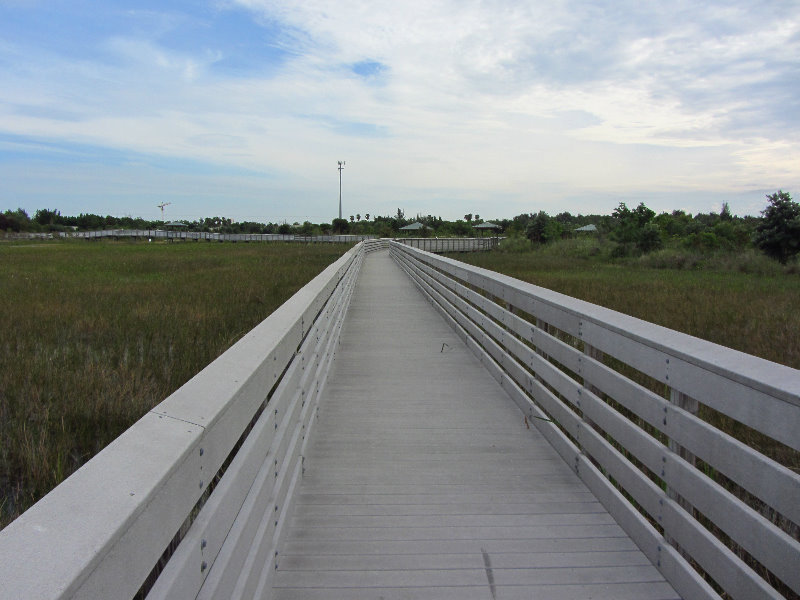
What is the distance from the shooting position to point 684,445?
107 inches

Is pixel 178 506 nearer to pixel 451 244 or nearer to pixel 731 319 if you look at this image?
pixel 731 319

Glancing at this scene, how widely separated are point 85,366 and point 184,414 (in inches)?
228

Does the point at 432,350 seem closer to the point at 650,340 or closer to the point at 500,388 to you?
the point at 500,388

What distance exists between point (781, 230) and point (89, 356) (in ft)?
107

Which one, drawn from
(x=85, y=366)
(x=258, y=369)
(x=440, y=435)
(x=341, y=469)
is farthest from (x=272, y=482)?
(x=85, y=366)

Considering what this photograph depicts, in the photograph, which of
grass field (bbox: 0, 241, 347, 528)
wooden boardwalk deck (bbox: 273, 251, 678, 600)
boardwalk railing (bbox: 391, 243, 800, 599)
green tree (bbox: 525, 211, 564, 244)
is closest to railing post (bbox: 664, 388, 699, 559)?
boardwalk railing (bbox: 391, 243, 800, 599)

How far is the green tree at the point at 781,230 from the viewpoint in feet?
100

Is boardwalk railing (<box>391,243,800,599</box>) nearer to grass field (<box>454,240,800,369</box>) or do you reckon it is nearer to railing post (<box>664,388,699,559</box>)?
railing post (<box>664,388,699,559</box>)

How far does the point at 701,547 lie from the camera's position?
2568 millimetres

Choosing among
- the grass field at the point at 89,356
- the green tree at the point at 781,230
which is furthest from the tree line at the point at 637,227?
the grass field at the point at 89,356

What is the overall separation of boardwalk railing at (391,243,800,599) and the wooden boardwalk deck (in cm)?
19

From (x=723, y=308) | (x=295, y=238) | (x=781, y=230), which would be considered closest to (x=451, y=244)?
(x=781, y=230)

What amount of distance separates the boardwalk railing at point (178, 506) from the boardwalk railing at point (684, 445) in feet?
5.83

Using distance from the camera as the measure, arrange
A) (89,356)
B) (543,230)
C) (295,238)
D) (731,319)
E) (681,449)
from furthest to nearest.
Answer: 1. (295,238)
2. (543,230)
3. (731,319)
4. (89,356)
5. (681,449)
